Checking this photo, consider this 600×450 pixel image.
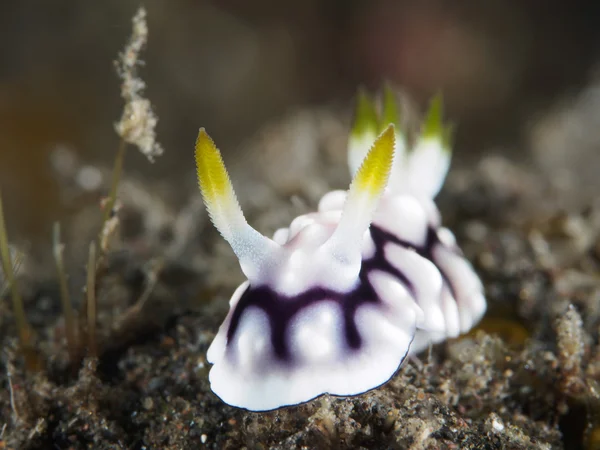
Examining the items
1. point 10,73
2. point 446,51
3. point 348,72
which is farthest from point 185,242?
point 446,51

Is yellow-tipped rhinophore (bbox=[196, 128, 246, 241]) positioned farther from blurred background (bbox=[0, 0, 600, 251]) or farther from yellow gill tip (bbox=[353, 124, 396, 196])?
blurred background (bbox=[0, 0, 600, 251])

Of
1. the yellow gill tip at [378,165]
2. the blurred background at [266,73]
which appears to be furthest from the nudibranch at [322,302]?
the blurred background at [266,73]

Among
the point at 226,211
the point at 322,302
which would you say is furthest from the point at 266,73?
the point at 322,302

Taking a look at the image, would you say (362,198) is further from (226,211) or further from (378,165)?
(226,211)

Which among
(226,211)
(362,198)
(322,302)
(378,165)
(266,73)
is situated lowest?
(266,73)

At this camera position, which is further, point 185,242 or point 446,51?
point 446,51

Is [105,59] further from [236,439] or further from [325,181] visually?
[236,439]

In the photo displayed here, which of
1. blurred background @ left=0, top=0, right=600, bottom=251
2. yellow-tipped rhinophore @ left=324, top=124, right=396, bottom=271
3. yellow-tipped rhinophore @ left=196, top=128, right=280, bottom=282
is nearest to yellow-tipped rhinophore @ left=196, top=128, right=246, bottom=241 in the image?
yellow-tipped rhinophore @ left=196, top=128, right=280, bottom=282
